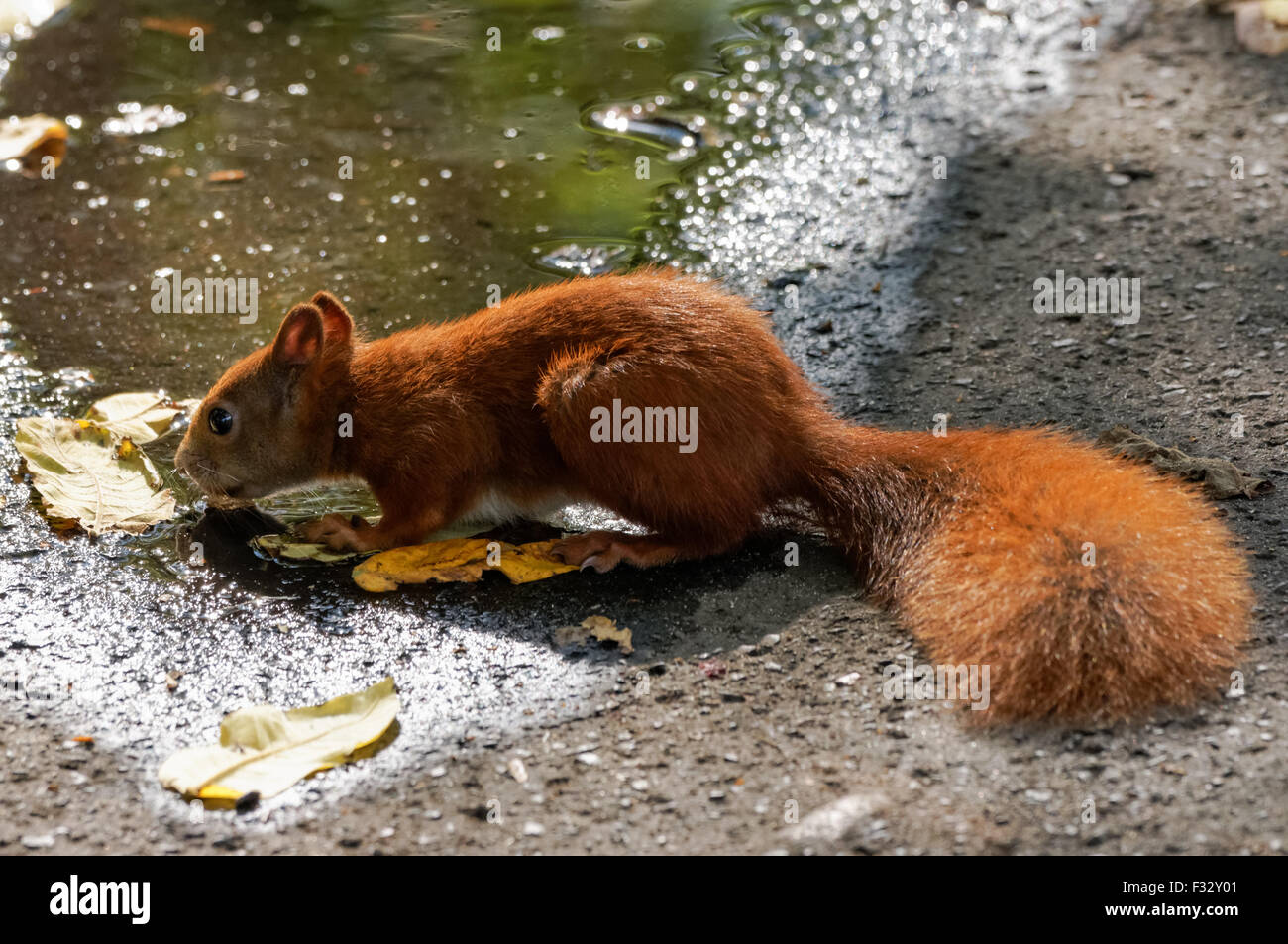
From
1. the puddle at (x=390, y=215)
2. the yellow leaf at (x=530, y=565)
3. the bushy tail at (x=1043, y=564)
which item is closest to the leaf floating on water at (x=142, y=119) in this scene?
the puddle at (x=390, y=215)

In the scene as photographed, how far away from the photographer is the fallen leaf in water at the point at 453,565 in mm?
3797

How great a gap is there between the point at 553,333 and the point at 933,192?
265cm

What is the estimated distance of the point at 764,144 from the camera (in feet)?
20.6

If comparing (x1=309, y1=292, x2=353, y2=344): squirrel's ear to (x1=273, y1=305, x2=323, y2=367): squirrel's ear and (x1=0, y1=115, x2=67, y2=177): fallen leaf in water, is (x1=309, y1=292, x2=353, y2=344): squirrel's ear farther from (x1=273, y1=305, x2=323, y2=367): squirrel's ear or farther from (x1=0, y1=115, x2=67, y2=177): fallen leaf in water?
(x1=0, y1=115, x2=67, y2=177): fallen leaf in water

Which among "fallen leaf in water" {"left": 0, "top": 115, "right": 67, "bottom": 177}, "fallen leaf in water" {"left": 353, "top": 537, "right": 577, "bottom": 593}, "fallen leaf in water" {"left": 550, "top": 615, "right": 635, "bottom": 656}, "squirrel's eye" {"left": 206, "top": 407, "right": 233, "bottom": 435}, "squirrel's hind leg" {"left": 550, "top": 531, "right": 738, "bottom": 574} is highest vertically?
"fallen leaf in water" {"left": 0, "top": 115, "right": 67, "bottom": 177}

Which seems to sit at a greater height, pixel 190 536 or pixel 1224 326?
pixel 1224 326

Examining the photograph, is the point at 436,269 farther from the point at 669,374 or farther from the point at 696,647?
the point at 696,647

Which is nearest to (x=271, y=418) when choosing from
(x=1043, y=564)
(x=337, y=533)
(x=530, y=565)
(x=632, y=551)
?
(x=337, y=533)

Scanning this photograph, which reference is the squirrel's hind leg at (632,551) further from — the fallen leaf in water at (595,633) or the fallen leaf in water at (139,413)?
Answer: the fallen leaf in water at (139,413)

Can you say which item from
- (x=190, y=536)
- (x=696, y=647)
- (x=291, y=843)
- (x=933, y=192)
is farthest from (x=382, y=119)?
(x=291, y=843)

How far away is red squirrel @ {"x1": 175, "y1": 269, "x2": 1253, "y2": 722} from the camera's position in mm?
2971

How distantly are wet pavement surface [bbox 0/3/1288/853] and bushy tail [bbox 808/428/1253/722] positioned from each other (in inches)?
4.1

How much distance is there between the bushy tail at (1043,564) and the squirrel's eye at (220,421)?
1.82m

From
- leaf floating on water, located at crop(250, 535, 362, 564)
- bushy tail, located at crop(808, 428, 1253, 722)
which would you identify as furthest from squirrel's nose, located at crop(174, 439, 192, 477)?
bushy tail, located at crop(808, 428, 1253, 722)
